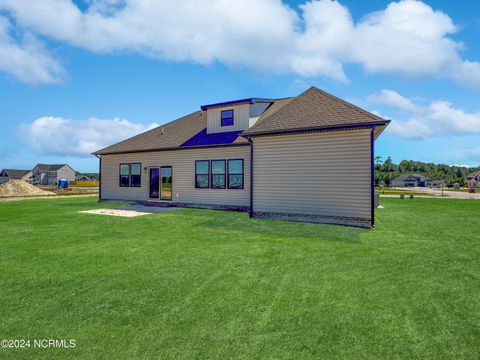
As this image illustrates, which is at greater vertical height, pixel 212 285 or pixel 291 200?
pixel 291 200

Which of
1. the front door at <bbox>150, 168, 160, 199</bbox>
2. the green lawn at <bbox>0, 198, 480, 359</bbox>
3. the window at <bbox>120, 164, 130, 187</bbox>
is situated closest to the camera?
the green lawn at <bbox>0, 198, 480, 359</bbox>

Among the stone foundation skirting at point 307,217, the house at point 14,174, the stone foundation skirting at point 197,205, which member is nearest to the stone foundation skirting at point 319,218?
the stone foundation skirting at point 307,217

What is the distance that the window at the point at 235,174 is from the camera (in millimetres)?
13656

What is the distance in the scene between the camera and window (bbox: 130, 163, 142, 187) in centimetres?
1739

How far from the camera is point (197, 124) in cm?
1805

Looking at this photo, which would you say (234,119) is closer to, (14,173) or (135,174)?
(135,174)

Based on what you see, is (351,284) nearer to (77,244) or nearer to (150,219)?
(77,244)

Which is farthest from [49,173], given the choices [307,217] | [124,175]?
[307,217]

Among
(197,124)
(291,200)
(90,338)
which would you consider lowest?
(90,338)

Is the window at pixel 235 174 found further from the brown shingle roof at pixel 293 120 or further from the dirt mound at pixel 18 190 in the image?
the dirt mound at pixel 18 190

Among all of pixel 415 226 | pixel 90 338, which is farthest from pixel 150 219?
pixel 415 226

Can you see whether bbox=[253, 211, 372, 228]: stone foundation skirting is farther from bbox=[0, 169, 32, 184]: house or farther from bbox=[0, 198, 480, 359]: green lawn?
bbox=[0, 169, 32, 184]: house

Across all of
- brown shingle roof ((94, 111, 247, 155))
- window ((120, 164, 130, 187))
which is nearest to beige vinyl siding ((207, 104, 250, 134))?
Result: brown shingle roof ((94, 111, 247, 155))

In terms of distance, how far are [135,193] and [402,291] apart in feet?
52.5
